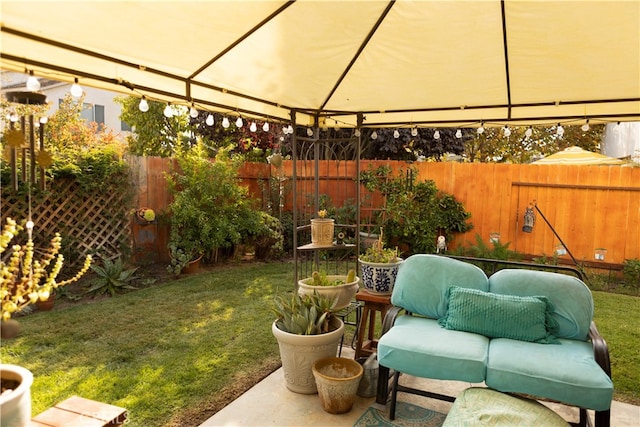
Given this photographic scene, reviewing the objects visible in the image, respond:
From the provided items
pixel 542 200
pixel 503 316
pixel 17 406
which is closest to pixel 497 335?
pixel 503 316

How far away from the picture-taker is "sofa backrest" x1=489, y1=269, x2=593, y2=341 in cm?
258

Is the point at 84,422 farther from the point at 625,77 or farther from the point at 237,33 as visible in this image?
the point at 625,77

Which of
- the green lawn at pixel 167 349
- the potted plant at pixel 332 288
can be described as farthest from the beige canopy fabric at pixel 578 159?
the potted plant at pixel 332 288

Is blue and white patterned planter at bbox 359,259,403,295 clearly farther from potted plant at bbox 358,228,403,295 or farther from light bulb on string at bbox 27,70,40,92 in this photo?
light bulb on string at bbox 27,70,40,92

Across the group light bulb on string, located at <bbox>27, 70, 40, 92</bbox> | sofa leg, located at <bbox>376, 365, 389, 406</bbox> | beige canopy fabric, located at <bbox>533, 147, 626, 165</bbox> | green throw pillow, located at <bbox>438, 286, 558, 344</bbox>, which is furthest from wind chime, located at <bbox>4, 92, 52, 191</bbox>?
beige canopy fabric, located at <bbox>533, 147, 626, 165</bbox>

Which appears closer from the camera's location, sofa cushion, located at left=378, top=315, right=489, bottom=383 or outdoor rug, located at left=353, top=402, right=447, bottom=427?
sofa cushion, located at left=378, top=315, right=489, bottom=383

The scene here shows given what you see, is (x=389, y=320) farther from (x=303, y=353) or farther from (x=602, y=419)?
(x=602, y=419)

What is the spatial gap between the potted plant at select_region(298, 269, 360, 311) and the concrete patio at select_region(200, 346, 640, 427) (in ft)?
2.20

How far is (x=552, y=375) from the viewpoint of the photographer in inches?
83.5

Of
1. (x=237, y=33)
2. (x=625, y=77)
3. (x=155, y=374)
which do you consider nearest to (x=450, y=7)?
(x=237, y=33)

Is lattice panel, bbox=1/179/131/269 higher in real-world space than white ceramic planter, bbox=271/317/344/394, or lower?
higher

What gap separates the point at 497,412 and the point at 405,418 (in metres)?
0.77

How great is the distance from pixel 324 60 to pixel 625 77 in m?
1.98

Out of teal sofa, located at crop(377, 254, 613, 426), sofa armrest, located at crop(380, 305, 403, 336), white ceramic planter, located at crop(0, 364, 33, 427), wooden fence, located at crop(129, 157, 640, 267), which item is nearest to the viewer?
white ceramic planter, located at crop(0, 364, 33, 427)
